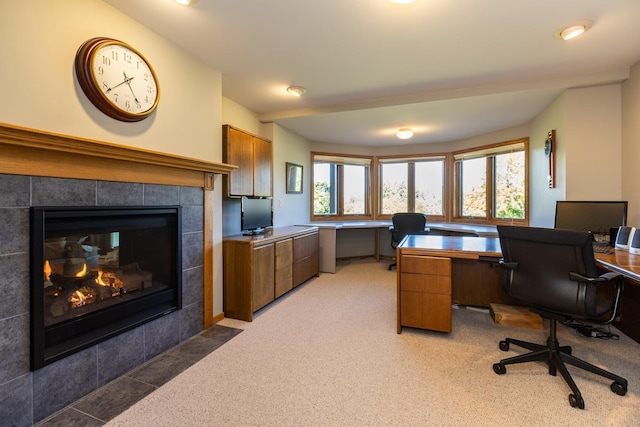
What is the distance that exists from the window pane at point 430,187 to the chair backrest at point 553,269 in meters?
3.74

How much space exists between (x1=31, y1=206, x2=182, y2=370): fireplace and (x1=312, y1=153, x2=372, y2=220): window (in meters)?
3.37

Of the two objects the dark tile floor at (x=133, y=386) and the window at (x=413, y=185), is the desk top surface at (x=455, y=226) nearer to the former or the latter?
the window at (x=413, y=185)

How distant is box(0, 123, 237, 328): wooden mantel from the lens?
1427mm

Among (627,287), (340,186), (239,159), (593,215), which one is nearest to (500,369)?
(627,287)

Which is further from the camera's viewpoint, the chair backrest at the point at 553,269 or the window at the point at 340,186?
the window at the point at 340,186

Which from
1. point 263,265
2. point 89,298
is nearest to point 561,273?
point 263,265

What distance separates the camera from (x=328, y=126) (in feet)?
14.5

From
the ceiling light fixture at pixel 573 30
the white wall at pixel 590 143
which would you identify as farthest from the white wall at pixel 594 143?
the ceiling light fixture at pixel 573 30

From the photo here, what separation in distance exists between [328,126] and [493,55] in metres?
2.35

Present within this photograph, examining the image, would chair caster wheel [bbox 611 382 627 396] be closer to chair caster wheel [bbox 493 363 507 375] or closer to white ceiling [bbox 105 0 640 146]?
chair caster wheel [bbox 493 363 507 375]

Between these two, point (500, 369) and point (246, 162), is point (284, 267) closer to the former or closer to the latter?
point (246, 162)

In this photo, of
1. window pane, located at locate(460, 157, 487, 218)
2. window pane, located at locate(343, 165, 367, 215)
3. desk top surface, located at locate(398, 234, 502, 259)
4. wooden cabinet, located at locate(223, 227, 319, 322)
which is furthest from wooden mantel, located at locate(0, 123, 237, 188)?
window pane, located at locate(460, 157, 487, 218)

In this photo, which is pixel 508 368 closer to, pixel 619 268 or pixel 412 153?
pixel 619 268

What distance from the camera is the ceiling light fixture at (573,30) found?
6.82 ft
